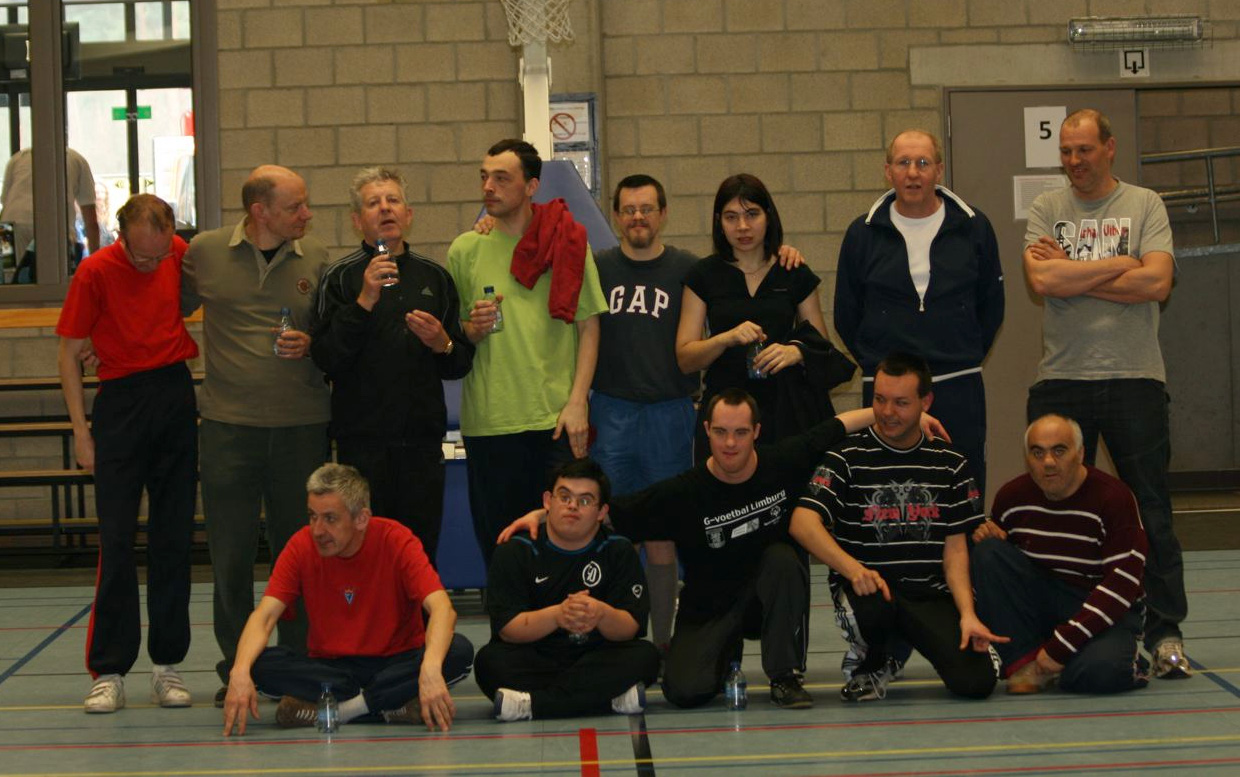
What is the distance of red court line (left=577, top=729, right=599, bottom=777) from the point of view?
4.00 metres

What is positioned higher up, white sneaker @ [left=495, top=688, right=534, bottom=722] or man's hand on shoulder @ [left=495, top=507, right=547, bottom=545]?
man's hand on shoulder @ [left=495, top=507, right=547, bottom=545]

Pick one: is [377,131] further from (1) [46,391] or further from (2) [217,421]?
(2) [217,421]

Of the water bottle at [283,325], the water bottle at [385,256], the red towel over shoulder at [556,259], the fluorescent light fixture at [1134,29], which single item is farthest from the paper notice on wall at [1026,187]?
the water bottle at [283,325]

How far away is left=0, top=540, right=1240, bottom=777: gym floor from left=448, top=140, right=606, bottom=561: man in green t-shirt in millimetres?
804

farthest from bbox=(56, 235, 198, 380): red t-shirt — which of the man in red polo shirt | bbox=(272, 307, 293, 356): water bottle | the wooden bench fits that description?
the wooden bench

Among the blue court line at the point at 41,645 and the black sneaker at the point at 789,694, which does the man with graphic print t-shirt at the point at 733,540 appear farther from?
the blue court line at the point at 41,645

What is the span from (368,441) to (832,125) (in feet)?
15.9

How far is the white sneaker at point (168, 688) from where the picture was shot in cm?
498

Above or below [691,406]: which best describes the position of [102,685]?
below

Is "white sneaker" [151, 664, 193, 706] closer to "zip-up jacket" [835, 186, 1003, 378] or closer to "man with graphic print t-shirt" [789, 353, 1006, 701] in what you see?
"man with graphic print t-shirt" [789, 353, 1006, 701]

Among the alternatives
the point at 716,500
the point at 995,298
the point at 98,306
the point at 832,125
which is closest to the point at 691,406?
the point at 716,500

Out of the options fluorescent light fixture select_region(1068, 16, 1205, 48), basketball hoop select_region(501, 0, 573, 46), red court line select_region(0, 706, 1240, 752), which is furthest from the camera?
fluorescent light fixture select_region(1068, 16, 1205, 48)

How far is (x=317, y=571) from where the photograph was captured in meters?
4.66

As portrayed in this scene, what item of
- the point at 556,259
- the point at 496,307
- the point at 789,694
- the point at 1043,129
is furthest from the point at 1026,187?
the point at 789,694
